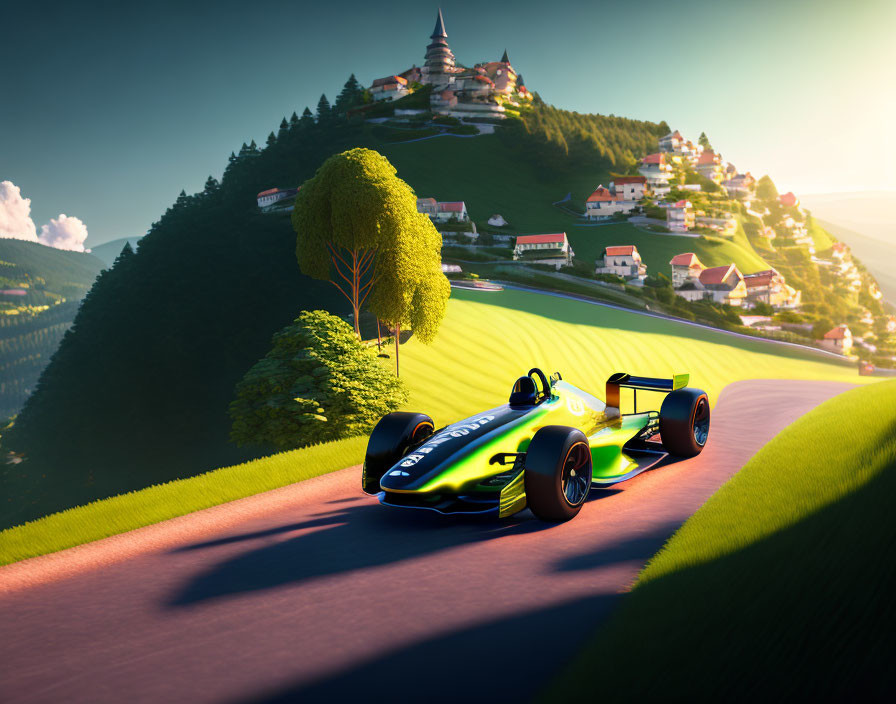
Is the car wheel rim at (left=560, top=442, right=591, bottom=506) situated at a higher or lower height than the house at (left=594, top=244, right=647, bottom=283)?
lower

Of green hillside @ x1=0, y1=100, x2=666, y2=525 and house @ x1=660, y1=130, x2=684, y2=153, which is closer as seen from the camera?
green hillside @ x1=0, y1=100, x2=666, y2=525

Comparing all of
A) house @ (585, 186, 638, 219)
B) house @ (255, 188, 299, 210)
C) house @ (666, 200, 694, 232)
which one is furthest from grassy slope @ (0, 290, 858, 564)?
house @ (255, 188, 299, 210)

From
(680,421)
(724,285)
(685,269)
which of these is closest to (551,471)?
(680,421)

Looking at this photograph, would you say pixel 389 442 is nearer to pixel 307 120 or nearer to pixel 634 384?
pixel 634 384

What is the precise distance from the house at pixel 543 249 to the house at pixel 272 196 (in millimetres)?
37516

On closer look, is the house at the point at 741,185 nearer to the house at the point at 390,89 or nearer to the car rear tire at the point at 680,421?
the house at the point at 390,89

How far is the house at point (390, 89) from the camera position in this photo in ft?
351

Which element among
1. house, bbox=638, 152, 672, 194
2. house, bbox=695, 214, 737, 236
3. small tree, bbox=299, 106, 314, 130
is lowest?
house, bbox=695, 214, 737, 236

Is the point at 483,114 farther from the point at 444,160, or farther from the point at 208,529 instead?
the point at 208,529

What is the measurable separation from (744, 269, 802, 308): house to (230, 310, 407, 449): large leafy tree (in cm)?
5649

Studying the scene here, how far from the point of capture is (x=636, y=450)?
8609 mm

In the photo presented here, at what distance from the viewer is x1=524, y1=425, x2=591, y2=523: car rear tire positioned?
5844mm

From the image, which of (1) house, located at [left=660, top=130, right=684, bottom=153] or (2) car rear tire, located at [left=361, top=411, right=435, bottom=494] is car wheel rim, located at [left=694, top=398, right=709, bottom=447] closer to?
(2) car rear tire, located at [left=361, top=411, right=435, bottom=494]

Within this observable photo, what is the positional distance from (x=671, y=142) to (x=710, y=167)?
8725mm
